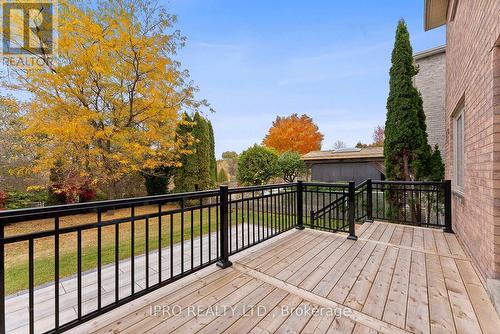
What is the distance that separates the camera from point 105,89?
6691mm

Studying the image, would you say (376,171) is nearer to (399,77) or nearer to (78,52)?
(399,77)

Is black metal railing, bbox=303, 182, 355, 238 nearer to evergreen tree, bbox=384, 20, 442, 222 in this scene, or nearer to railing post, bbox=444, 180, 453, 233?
railing post, bbox=444, 180, 453, 233

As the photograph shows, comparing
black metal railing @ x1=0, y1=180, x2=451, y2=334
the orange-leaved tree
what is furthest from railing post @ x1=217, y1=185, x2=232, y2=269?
the orange-leaved tree

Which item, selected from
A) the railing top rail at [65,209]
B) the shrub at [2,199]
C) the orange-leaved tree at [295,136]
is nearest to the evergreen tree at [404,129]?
the railing top rail at [65,209]

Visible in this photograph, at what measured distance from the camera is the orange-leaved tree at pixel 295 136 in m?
21.9

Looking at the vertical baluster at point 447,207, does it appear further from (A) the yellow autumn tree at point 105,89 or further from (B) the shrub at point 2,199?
(B) the shrub at point 2,199

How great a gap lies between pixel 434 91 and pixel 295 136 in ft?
45.4

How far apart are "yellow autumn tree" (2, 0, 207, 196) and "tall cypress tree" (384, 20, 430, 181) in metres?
6.30

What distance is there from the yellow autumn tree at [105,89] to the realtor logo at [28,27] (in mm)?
Result: 202

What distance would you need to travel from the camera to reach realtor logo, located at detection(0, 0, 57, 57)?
5.32 meters

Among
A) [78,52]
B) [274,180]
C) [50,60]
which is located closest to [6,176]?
[50,60]

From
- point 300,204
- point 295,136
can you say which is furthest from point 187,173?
point 295,136

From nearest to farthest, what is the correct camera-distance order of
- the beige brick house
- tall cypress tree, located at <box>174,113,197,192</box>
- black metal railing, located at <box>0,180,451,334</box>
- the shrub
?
black metal railing, located at <box>0,180,451,334</box> < the beige brick house < the shrub < tall cypress tree, located at <box>174,113,197,192</box>

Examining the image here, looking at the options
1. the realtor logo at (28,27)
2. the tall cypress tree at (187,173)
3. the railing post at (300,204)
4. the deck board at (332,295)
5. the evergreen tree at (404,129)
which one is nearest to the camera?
the deck board at (332,295)
